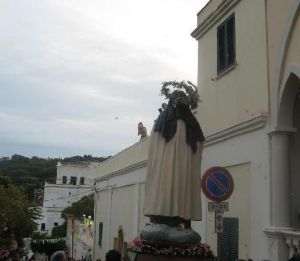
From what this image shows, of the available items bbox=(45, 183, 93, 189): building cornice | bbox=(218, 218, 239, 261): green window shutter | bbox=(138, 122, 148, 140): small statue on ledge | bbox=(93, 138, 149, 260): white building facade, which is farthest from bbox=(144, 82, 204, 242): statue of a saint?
bbox=(45, 183, 93, 189): building cornice

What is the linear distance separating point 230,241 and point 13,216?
10689mm

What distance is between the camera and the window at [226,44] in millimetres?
12289

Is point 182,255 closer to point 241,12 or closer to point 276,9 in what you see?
point 276,9

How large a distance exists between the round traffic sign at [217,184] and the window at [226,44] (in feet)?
12.8

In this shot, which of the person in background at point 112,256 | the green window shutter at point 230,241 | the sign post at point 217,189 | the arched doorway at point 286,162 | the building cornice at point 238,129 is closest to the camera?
the person in background at point 112,256

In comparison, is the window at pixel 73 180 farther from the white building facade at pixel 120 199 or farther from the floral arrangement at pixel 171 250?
the floral arrangement at pixel 171 250

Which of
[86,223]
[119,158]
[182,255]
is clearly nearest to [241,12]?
[182,255]

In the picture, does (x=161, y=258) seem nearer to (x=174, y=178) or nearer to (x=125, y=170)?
(x=174, y=178)

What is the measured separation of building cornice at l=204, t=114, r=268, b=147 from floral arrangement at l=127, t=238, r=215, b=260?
357cm

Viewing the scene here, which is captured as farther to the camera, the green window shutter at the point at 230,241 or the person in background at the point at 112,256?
the green window shutter at the point at 230,241

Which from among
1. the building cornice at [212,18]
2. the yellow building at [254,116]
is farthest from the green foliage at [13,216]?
the building cornice at [212,18]

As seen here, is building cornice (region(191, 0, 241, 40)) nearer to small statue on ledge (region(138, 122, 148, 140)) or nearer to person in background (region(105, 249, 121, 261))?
small statue on ledge (region(138, 122, 148, 140))

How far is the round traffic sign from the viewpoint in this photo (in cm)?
879

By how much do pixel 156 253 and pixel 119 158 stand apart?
1599 centimetres
